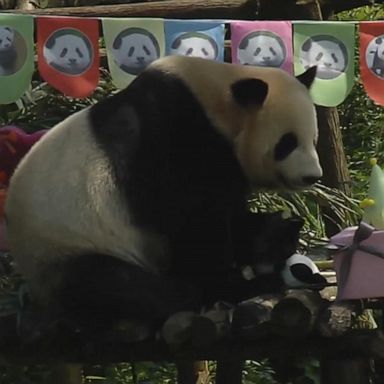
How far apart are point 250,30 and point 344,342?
146 centimetres

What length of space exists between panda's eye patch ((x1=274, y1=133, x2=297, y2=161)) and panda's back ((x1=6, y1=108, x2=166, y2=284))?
53cm

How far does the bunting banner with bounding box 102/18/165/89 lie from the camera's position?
4152mm

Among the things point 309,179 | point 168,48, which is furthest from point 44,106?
point 309,179

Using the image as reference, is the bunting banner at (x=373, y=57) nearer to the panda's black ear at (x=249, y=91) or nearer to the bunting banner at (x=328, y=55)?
the bunting banner at (x=328, y=55)

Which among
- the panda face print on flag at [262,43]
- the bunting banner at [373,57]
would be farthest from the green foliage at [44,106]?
the bunting banner at [373,57]

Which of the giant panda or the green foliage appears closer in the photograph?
the giant panda

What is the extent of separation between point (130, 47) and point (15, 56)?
0.43m

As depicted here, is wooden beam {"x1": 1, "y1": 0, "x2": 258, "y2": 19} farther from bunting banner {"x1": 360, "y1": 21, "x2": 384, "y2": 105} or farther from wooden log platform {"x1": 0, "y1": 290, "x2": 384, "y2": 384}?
wooden log platform {"x1": 0, "y1": 290, "x2": 384, "y2": 384}

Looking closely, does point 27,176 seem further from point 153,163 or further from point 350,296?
point 350,296

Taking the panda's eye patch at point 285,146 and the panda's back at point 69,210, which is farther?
the panda's eye patch at point 285,146

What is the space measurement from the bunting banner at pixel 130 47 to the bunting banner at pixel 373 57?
2.57 ft

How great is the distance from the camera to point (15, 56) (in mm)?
4039

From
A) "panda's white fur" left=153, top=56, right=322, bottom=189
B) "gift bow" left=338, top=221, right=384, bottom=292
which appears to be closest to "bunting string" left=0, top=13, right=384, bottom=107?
"panda's white fur" left=153, top=56, right=322, bottom=189

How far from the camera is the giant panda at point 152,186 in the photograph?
319 cm
